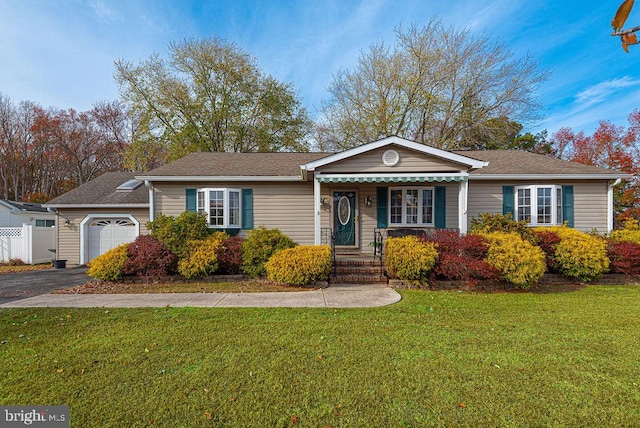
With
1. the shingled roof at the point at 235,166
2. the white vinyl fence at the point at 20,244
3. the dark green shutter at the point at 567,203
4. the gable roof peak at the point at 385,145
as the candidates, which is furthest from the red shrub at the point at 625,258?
the white vinyl fence at the point at 20,244

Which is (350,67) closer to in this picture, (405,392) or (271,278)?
(271,278)

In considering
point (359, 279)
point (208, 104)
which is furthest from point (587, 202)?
point (208, 104)

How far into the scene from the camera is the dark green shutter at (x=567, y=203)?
1062 cm

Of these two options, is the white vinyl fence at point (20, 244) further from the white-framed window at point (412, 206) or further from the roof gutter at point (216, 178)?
the white-framed window at point (412, 206)

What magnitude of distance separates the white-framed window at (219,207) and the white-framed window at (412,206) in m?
5.68

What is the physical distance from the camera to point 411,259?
7547 mm

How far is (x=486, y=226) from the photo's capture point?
9.28 m

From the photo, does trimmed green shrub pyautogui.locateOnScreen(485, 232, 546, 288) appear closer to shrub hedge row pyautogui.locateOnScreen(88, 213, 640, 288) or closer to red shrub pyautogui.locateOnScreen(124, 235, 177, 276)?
shrub hedge row pyautogui.locateOnScreen(88, 213, 640, 288)

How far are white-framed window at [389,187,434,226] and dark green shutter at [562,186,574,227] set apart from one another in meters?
4.65

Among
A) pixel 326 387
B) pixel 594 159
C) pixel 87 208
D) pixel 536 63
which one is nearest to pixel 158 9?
pixel 87 208

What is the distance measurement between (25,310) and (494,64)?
2523 cm

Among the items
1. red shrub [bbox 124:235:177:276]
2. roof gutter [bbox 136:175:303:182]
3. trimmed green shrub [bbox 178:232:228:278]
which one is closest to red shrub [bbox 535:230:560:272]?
roof gutter [bbox 136:175:303:182]

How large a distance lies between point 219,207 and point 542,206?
11420 mm

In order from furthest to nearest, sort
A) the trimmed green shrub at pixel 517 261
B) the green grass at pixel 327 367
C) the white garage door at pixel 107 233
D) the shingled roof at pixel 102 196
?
the white garage door at pixel 107 233
the shingled roof at pixel 102 196
the trimmed green shrub at pixel 517 261
the green grass at pixel 327 367
